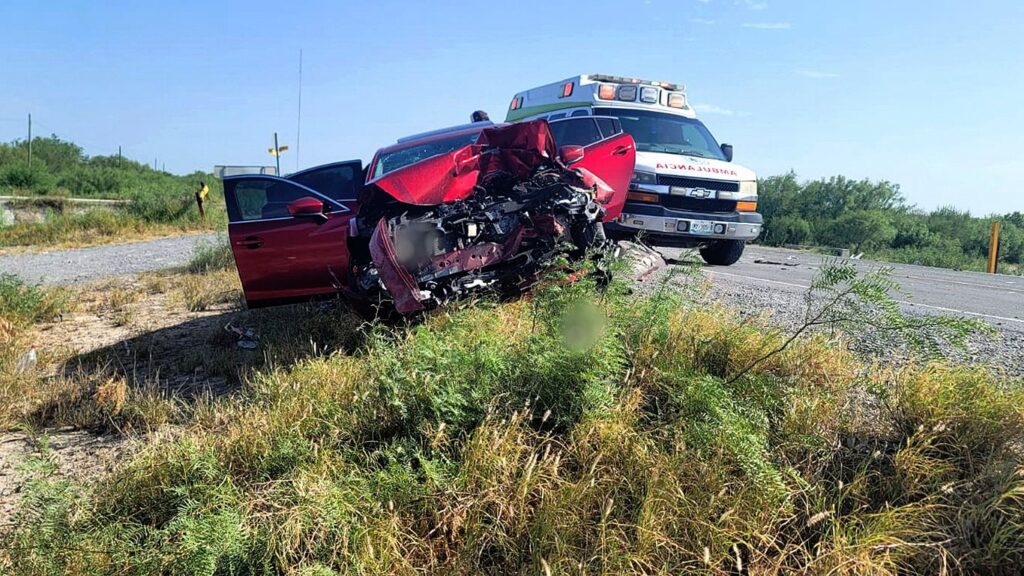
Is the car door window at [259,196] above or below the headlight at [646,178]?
below

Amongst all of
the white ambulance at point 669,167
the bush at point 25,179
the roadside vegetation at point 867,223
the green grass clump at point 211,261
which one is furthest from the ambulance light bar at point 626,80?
the bush at point 25,179

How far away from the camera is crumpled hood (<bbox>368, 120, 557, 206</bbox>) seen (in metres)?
4.39

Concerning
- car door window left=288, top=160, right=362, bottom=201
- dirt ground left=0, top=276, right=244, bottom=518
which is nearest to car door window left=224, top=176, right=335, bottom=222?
car door window left=288, top=160, right=362, bottom=201

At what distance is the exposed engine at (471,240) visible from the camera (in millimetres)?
4273

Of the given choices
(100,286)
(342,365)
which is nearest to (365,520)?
(342,365)

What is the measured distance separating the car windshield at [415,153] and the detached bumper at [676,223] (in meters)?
2.60

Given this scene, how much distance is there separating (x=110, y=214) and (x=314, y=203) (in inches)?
726

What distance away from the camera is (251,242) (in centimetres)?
556

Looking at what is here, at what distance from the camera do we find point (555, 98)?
9.84 metres

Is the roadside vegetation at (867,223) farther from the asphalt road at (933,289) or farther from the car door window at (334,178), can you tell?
the car door window at (334,178)

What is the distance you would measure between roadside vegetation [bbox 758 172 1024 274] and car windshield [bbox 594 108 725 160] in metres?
13.6

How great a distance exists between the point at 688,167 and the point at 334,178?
435cm

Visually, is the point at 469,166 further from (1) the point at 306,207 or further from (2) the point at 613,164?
(1) the point at 306,207

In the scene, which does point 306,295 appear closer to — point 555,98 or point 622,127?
point 622,127
